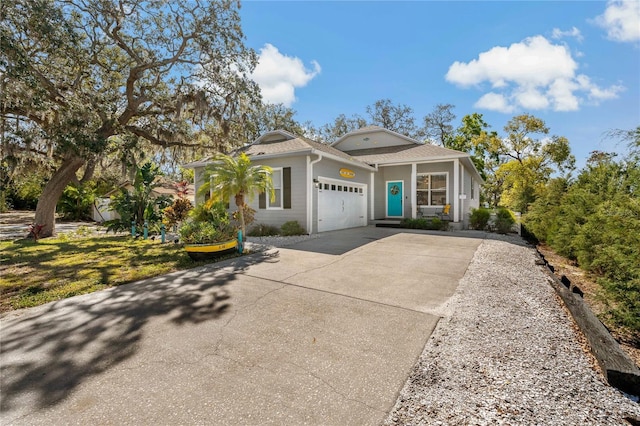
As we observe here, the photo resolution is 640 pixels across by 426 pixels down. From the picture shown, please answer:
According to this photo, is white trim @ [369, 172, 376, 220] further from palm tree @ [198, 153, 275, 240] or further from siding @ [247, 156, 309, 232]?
palm tree @ [198, 153, 275, 240]

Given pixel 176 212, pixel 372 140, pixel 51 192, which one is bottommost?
pixel 176 212

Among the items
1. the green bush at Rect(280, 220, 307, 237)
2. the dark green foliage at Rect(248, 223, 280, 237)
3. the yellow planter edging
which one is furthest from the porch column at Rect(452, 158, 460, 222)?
the yellow planter edging

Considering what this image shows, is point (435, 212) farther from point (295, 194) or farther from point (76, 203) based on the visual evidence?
point (76, 203)

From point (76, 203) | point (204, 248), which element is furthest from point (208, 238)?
point (76, 203)

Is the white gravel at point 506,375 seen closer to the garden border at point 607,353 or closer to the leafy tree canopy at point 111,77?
the garden border at point 607,353

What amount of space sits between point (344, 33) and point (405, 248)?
9.56 meters

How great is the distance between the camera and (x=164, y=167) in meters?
15.5

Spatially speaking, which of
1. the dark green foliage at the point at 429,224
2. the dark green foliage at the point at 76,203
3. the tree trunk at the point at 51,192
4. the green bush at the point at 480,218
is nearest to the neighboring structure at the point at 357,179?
the green bush at the point at 480,218

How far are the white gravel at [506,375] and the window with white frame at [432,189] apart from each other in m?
10.9

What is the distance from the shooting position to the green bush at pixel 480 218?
1437 cm

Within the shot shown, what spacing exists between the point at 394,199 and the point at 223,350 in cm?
1400

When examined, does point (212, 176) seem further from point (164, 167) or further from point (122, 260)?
point (164, 167)

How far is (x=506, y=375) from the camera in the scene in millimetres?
2529

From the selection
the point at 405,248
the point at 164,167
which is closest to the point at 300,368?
the point at 405,248
